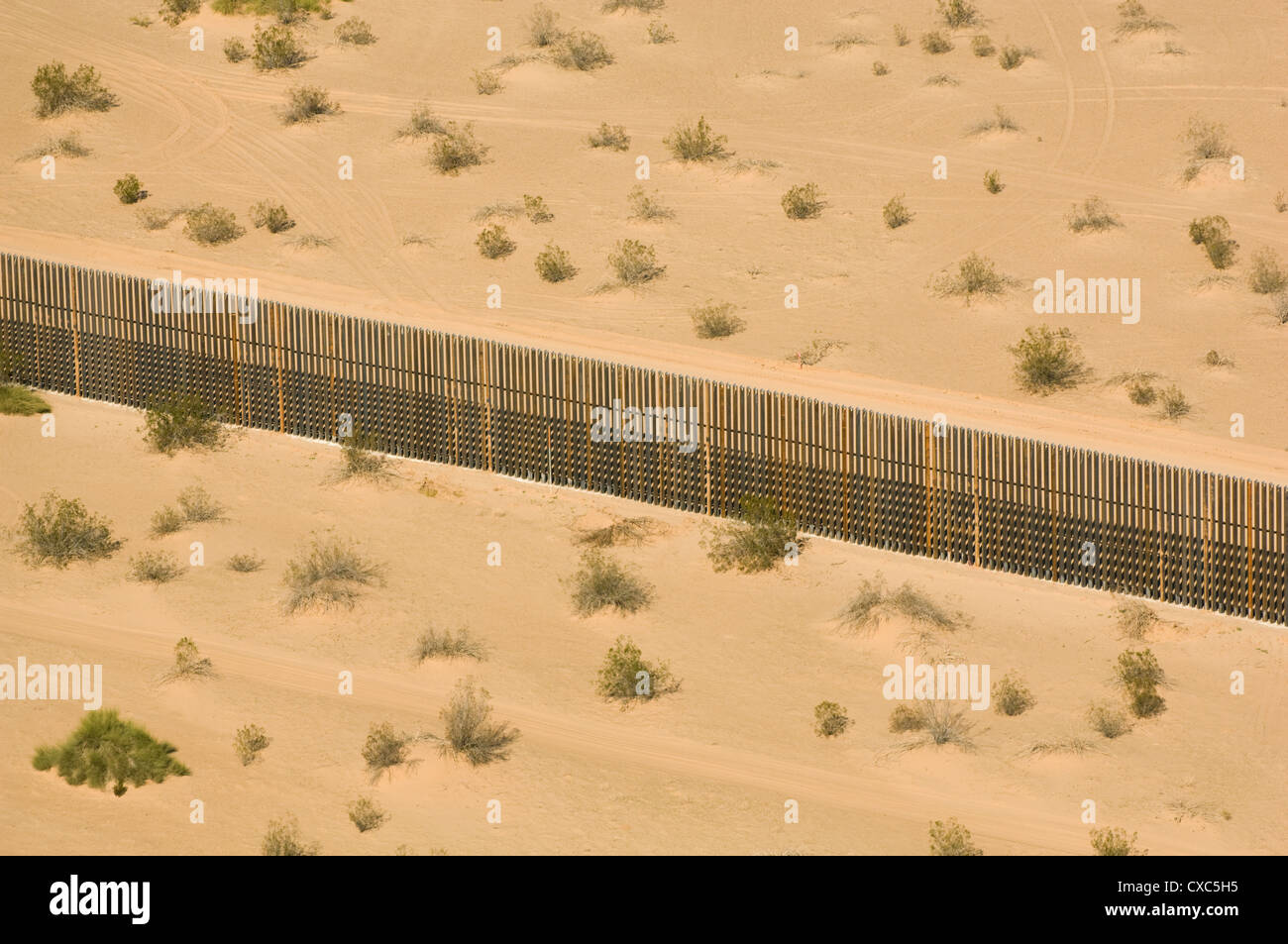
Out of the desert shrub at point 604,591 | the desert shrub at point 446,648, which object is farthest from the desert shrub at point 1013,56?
the desert shrub at point 446,648

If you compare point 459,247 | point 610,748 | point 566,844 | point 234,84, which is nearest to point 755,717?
point 610,748

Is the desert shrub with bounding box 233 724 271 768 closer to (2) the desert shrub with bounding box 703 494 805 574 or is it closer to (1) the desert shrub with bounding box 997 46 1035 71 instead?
(2) the desert shrub with bounding box 703 494 805 574

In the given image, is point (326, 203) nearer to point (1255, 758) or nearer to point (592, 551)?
point (592, 551)

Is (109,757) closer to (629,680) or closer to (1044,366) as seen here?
(629,680)

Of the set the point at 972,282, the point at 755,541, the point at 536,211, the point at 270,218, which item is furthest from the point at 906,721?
the point at 270,218

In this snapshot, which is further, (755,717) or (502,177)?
(502,177)

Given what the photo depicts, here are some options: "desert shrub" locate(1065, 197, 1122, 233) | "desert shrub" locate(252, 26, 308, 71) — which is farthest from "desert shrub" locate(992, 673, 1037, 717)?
"desert shrub" locate(252, 26, 308, 71)
